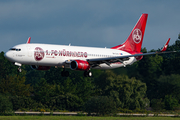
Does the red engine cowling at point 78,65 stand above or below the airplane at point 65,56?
below

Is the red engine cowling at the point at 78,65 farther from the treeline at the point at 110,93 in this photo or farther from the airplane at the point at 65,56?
the treeline at the point at 110,93

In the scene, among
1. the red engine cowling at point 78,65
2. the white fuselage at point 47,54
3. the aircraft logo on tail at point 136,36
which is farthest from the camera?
the aircraft logo on tail at point 136,36

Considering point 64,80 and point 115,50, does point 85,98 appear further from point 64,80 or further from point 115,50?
point 115,50

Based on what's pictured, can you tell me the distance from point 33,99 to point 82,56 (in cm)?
6398

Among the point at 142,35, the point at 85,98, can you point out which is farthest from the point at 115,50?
the point at 85,98

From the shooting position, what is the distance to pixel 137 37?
65.4 meters

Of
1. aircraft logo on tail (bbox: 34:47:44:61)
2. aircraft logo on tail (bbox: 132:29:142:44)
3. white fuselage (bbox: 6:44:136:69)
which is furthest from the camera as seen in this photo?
aircraft logo on tail (bbox: 132:29:142:44)

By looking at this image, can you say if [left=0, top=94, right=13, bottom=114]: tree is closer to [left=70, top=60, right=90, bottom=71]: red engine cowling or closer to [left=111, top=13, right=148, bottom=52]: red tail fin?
[left=111, top=13, right=148, bottom=52]: red tail fin

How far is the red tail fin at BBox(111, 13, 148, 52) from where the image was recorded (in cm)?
6419

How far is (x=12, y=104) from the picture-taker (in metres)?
107

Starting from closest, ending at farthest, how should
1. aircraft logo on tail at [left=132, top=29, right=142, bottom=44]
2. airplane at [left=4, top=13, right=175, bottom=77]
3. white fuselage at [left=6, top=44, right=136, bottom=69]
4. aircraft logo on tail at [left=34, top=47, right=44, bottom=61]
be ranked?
white fuselage at [left=6, top=44, right=136, bottom=69] → airplane at [left=4, top=13, right=175, bottom=77] → aircraft logo on tail at [left=34, top=47, right=44, bottom=61] → aircraft logo on tail at [left=132, top=29, right=142, bottom=44]

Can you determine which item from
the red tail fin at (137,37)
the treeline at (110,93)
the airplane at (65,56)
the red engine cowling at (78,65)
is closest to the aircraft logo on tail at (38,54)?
the airplane at (65,56)

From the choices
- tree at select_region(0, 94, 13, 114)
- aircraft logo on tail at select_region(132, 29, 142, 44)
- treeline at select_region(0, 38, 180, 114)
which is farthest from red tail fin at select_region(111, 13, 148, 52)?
tree at select_region(0, 94, 13, 114)

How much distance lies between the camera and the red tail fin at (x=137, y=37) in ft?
211
